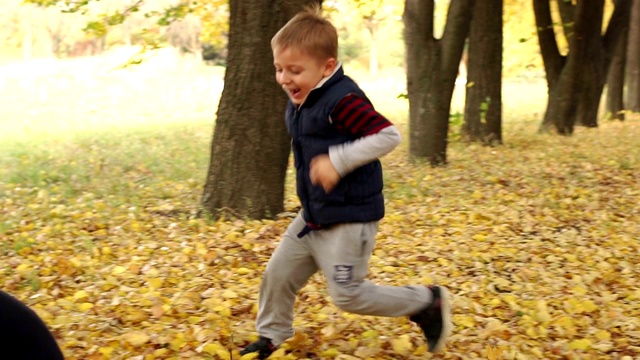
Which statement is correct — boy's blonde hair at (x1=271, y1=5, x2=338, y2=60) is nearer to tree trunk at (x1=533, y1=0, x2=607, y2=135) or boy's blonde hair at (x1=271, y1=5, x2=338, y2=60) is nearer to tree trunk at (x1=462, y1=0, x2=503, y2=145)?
tree trunk at (x1=462, y1=0, x2=503, y2=145)

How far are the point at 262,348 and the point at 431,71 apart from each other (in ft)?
27.5

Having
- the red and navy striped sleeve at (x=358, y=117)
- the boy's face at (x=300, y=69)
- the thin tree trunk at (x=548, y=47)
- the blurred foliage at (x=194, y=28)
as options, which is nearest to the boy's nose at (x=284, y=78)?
the boy's face at (x=300, y=69)

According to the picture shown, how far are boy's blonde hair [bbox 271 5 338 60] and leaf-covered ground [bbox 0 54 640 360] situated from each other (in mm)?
1701

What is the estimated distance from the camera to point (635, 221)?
27.5 ft

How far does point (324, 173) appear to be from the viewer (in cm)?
371

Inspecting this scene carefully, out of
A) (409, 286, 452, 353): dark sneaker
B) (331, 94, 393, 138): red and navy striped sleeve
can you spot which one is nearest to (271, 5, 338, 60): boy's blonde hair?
(331, 94, 393, 138): red and navy striped sleeve

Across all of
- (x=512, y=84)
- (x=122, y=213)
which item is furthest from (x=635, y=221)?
(x=512, y=84)

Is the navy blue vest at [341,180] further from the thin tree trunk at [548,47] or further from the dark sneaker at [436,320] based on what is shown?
the thin tree trunk at [548,47]

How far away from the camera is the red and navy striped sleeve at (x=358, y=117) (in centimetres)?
370

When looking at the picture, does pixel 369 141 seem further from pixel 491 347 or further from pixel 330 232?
pixel 491 347

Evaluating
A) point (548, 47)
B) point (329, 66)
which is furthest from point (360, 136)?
point (548, 47)

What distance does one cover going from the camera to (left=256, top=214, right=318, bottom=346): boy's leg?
13.7 ft

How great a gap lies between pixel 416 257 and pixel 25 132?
51.0ft

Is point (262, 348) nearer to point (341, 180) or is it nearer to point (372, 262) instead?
point (341, 180)
